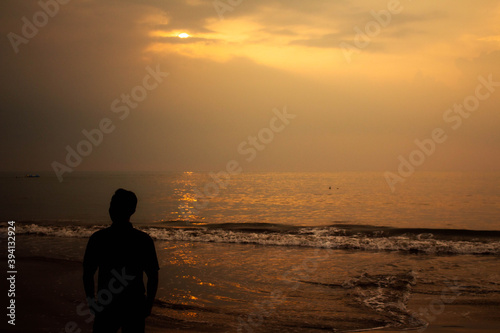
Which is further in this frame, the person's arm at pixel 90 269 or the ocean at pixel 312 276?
the ocean at pixel 312 276

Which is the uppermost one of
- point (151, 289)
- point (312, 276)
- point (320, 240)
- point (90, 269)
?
point (90, 269)

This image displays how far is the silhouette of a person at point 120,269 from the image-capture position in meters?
3.58

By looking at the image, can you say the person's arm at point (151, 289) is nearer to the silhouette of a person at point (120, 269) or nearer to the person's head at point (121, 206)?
the silhouette of a person at point (120, 269)

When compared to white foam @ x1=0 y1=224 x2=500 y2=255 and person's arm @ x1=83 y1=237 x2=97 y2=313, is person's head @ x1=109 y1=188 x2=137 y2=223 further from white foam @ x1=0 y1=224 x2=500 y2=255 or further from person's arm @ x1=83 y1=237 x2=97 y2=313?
white foam @ x1=0 y1=224 x2=500 y2=255

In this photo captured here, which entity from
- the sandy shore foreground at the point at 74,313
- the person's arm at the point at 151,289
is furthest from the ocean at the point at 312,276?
the person's arm at the point at 151,289

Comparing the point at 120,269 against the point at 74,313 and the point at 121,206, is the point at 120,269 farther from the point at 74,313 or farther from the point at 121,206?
the point at 74,313

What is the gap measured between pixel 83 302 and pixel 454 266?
39.3 ft

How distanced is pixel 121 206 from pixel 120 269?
59cm

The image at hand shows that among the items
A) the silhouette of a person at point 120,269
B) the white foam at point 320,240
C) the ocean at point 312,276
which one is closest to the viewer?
the silhouette of a person at point 120,269

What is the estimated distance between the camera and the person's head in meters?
3.61

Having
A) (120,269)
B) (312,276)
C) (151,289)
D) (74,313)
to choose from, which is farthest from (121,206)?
(312,276)

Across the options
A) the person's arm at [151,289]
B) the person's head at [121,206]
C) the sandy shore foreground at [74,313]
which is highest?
the person's head at [121,206]

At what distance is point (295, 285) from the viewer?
10477 mm

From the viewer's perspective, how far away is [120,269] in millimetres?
3633
